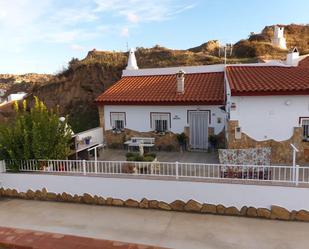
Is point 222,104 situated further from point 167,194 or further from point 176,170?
point 167,194

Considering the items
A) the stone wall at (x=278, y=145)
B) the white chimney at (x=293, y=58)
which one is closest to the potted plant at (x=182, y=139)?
the stone wall at (x=278, y=145)

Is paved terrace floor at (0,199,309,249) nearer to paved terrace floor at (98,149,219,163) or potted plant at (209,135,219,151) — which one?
paved terrace floor at (98,149,219,163)

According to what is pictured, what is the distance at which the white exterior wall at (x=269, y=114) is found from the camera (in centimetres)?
1112

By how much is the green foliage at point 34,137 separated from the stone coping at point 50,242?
3.16 meters

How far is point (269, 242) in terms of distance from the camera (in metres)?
7.21

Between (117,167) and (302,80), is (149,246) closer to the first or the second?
(117,167)

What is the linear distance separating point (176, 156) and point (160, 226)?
5.55 m

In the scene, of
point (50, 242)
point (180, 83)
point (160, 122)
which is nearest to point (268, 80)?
point (180, 83)

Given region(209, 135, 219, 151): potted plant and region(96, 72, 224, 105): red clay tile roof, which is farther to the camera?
region(96, 72, 224, 105): red clay tile roof

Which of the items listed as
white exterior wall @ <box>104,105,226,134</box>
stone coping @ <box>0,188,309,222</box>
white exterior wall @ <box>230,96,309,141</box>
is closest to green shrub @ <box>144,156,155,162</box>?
stone coping @ <box>0,188,309,222</box>

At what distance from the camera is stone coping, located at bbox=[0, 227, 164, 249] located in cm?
727

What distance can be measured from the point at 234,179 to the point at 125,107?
27.4ft

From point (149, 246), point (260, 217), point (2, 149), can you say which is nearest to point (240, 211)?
point (260, 217)

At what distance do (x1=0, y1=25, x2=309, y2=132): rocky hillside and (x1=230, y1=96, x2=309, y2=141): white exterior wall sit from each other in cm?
1320
